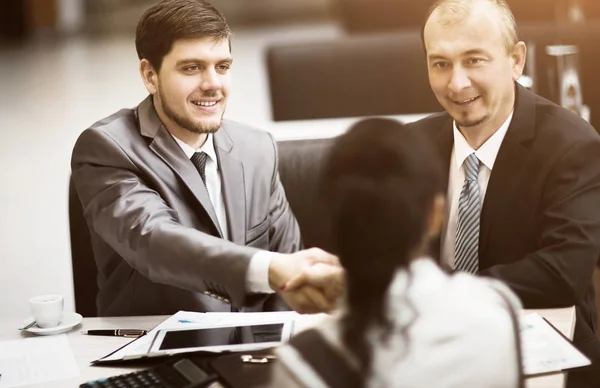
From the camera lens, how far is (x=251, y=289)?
163cm

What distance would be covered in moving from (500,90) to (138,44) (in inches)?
37.6

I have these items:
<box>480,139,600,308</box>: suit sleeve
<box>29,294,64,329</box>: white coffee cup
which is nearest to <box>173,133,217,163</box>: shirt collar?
<box>29,294,64,329</box>: white coffee cup

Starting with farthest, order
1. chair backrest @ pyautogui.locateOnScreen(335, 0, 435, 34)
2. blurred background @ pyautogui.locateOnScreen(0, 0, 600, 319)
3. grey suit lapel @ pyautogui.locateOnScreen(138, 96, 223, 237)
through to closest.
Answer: chair backrest @ pyautogui.locateOnScreen(335, 0, 435, 34)
blurred background @ pyautogui.locateOnScreen(0, 0, 600, 319)
grey suit lapel @ pyautogui.locateOnScreen(138, 96, 223, 237)

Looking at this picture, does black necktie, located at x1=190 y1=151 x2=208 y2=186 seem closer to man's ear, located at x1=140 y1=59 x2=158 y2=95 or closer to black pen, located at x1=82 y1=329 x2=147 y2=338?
man's ear, located at x1=140 y1=59 x2=158 y2=95

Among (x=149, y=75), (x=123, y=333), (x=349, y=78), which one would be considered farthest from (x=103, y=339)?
(x=349, y=78)

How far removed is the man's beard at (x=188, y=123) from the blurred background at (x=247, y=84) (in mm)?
440

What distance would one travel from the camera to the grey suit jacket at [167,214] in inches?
68.0

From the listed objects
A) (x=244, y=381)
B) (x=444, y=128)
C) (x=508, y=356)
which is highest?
(x=444, y=128)

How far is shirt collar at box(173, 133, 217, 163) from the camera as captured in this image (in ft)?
6.86

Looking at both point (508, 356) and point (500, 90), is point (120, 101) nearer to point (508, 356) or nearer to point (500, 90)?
point (500, 90)

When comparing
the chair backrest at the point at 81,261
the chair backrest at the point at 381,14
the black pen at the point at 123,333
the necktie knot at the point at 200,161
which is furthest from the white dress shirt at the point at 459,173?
the chair backrest at the point at 381,14

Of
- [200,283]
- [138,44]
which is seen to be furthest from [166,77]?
[200,283]

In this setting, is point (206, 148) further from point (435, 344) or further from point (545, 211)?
point (435, 344)

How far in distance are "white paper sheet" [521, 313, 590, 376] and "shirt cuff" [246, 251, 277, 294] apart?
504 millimetres
